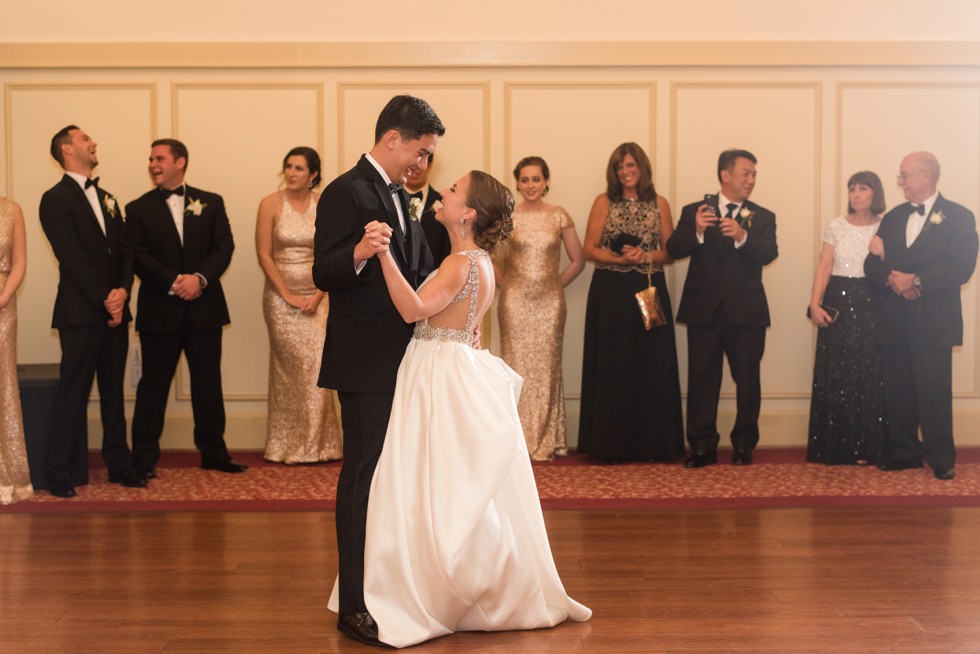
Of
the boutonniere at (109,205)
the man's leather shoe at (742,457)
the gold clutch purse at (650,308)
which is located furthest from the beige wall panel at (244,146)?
the man's leather shoe at (742,457)

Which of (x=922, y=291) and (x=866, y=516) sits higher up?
(x=922, y=291)

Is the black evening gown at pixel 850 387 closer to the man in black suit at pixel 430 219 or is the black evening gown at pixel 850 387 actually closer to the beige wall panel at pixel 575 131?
the beige wall panel at pixel 575 131

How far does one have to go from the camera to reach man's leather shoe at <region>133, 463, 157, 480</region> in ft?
20.4

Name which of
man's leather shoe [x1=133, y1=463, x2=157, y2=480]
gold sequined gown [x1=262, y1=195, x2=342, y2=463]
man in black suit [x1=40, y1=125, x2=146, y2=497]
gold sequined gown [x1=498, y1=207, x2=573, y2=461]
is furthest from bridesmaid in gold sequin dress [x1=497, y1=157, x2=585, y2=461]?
man in black suit [x1=40, y1=125, x2=146, y2=497]

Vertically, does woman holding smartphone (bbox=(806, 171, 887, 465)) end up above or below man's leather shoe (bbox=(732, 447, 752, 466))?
above

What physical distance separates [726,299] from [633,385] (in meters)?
0.78

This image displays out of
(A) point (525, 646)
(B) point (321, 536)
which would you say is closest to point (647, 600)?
(A) point (525, 646)

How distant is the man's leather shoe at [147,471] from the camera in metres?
6.22

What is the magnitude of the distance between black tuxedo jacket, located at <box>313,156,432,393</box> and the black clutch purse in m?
3.36

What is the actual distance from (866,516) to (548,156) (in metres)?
3.35

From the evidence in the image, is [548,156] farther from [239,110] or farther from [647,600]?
[647,600]

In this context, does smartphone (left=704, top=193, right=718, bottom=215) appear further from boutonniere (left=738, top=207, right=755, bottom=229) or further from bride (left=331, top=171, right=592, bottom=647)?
bride (left=331, top=171, right=592, bottom=647)

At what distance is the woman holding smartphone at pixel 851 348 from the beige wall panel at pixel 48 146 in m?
4.61

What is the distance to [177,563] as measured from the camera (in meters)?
4.55
